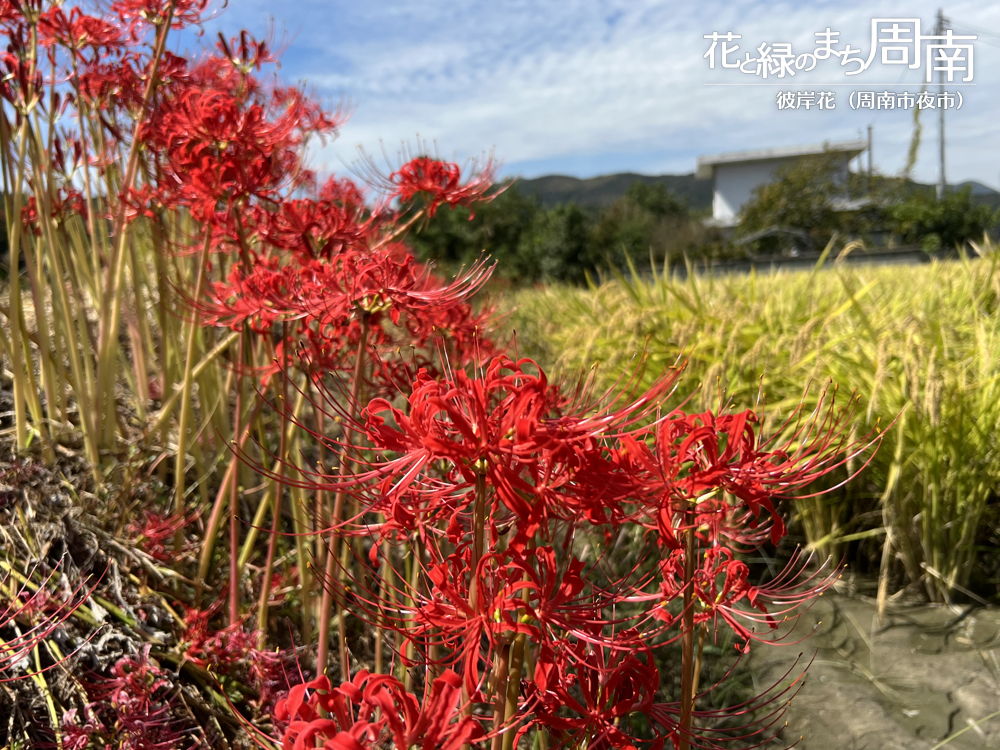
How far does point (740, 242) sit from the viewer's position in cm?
3136

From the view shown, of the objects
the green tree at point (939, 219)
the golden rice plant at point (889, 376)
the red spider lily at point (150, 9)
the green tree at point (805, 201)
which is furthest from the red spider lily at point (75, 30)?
the green tree at point (939, 219)

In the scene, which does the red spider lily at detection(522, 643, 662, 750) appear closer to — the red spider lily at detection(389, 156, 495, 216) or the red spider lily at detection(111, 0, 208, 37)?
the red spider lily at detection(389, 156, 495, 216)

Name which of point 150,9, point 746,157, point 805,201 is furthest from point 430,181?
point 746,157

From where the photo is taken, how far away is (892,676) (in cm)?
243

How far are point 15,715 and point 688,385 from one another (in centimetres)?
295

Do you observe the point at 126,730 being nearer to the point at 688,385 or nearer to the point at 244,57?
the point at 244,57

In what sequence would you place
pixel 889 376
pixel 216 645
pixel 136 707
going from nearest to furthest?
pixel 136 707, pixel 216 645, pixel 889 376

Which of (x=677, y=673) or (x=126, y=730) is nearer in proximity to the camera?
(x=126, y=730)

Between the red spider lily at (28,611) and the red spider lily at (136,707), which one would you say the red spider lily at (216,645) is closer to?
the red spider lily at (136,707)

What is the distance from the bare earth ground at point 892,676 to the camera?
213 cm

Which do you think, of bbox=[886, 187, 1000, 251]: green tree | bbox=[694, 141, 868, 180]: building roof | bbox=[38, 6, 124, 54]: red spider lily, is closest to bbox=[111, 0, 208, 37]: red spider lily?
bbox=[38, 6, 124, 54]: red spider lily

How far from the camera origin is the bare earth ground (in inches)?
84.0

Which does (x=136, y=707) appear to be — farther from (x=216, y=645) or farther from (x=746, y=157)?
(x=746, y=157)

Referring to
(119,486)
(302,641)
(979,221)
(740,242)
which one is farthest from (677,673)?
(979,221)
